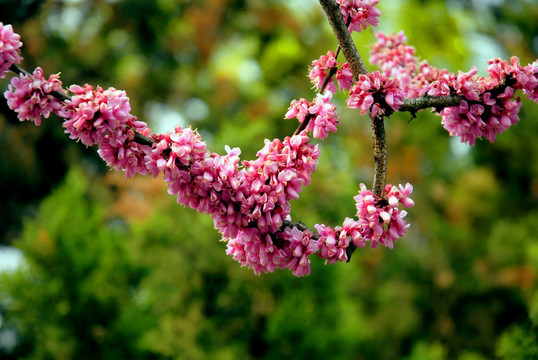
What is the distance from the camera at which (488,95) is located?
227cm

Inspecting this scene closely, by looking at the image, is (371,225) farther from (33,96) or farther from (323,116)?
(33,96)

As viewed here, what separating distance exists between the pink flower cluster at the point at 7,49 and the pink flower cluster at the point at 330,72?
3.44 ft

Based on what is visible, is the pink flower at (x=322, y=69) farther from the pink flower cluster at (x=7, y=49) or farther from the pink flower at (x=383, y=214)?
the pink flower cluster at (x=7, y=49)

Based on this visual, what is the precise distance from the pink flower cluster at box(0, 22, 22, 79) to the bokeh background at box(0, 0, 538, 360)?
3.31 meters

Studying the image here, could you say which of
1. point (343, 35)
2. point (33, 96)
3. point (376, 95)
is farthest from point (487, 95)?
point (33, 96)

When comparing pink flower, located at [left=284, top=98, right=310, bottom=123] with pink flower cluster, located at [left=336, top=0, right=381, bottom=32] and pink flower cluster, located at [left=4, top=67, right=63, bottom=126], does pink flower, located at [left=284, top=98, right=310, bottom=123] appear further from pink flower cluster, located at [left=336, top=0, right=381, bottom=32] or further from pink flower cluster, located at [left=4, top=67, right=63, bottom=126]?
pink flower cluster, located at [left=4, top=67, right=63, bottom=126]

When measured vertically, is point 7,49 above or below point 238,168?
above

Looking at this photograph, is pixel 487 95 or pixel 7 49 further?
pixel 487 95

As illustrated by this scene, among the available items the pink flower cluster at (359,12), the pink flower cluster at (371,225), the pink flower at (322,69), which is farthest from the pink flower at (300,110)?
the pink flower cluster at (359,12)

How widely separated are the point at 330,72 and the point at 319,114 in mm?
291

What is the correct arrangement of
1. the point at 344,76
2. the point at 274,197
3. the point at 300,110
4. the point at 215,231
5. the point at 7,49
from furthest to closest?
the point at 215,231
the point at 344,76
the point at 300,110
the point at 274,197
the point at 7,49

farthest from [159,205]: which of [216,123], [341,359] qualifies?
[216,123]

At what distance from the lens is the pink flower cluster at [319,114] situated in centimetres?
201

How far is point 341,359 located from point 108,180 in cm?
740
